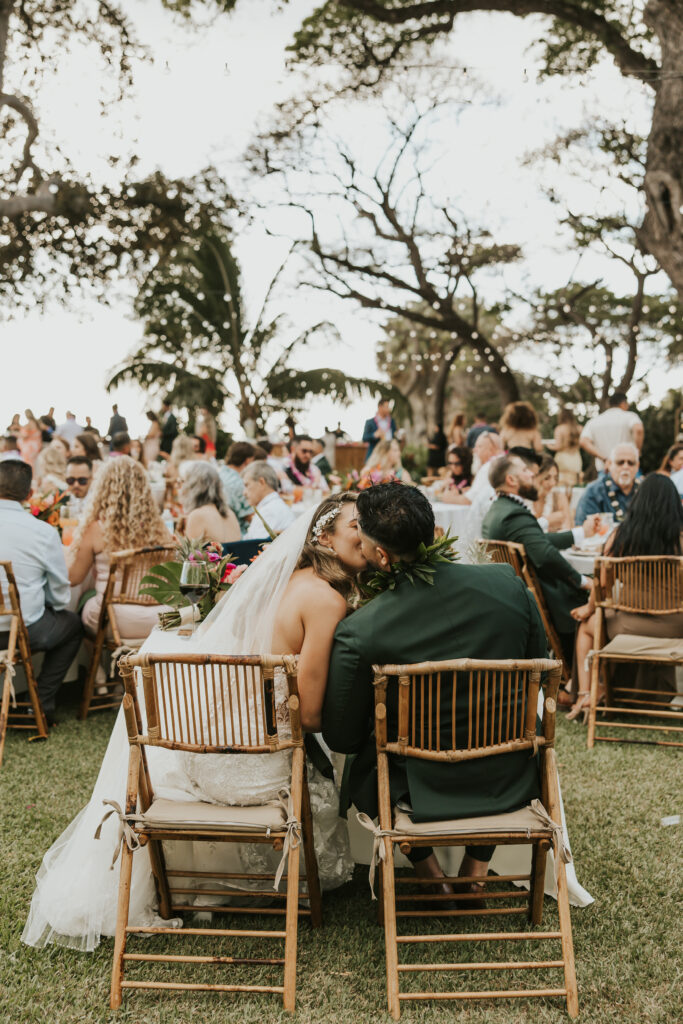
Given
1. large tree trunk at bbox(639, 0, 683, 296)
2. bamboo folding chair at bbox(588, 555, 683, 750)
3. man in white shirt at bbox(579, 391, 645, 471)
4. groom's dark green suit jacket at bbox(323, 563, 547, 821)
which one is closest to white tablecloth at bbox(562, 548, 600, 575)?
bamboo folding chair at bbox(588, 555, 683, 750)

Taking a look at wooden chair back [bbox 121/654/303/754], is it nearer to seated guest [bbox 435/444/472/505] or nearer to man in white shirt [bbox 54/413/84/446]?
seated guest [bbox 435/444/472/505]

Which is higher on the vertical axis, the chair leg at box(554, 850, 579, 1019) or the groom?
the groom

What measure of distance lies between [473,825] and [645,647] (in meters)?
2.45

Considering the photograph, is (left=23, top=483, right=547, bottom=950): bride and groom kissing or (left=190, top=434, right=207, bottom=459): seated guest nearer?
(left=23, top=483, right=547, bottom=950): bride and groom kissing

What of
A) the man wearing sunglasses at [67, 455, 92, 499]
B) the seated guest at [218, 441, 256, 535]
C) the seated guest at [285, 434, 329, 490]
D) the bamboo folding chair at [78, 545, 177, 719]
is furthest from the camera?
the seated guest at [285, 434, 329, 490]

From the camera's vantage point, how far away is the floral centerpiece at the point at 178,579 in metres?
3.41

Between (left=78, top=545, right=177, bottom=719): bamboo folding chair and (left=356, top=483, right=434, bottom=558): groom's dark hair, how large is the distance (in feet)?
7.97

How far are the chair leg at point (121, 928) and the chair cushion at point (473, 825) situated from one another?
30.4 inches

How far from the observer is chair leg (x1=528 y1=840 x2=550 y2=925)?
2.71 meters

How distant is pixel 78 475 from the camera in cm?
725

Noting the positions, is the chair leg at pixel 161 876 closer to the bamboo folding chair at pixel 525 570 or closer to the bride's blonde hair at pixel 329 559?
the bride's blonde hair at pixel 329 559

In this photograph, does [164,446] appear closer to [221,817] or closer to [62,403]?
[62,403]

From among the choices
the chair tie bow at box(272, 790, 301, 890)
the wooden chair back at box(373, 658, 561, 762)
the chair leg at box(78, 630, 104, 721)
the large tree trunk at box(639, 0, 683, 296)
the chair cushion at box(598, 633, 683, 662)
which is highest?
the large tree trunk at box(639, 0, 683, 296)

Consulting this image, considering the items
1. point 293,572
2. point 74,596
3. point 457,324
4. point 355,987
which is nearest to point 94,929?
point 355,987
